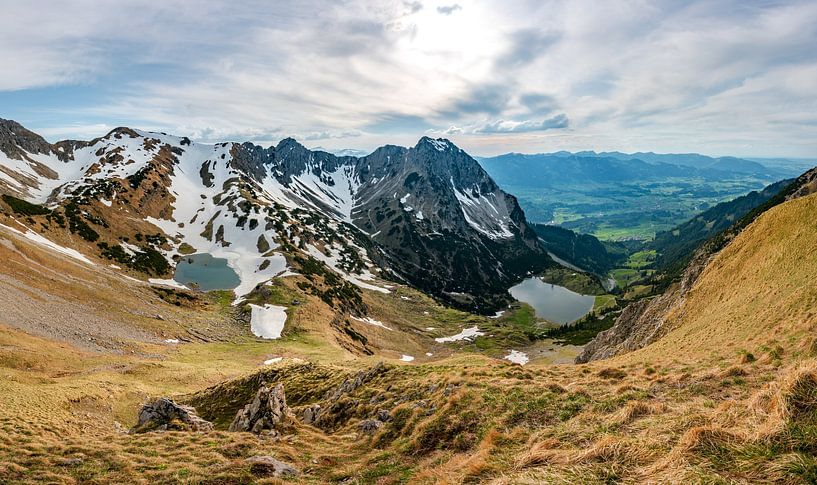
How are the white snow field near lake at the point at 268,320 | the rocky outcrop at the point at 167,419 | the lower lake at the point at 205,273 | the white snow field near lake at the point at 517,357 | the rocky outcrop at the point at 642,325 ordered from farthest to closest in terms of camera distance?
the lower lake at the point at 205,273
the white snow field near lake at the point at 517,357
the white snow field near lake at the point at 268,320
the rocky outcrop at the point at 642,325
the rocky outcrop at the point at 167,419

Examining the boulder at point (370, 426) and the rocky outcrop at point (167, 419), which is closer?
the boulder at point (370, 426)

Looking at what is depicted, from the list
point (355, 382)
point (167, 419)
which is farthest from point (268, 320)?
point (355, 382)

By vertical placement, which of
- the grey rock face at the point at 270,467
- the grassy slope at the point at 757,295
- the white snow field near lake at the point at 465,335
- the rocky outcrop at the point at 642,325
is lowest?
the white snow field near lake at the point at 465,335

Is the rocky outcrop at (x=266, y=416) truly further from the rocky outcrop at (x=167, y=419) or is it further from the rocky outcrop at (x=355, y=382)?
the rocky outcrop at (x=355, y=382)

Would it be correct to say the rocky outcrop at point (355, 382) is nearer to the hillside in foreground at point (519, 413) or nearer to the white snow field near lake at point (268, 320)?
the hillside in foreground at point (519, 413)

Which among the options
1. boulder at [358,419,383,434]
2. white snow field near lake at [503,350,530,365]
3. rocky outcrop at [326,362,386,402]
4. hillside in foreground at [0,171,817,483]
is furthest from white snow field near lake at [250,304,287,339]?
boulder at [358,419,383,434]

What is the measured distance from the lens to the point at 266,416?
22.4 metres

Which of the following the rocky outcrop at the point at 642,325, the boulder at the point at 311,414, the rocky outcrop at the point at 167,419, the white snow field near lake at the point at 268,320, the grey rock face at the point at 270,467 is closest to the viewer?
the grey rock face at the point at 270,467

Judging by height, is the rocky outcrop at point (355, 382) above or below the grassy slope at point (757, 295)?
below

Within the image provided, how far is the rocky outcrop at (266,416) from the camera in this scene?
861 inches

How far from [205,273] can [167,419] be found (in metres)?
132

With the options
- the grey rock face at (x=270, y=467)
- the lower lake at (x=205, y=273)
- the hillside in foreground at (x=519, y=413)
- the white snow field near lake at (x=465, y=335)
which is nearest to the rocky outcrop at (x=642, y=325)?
the hillside in foreground at (x=519, y=413)

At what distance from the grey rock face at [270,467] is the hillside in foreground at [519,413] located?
0.35ft

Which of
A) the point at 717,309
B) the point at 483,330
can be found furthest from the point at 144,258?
the point at 717,309
